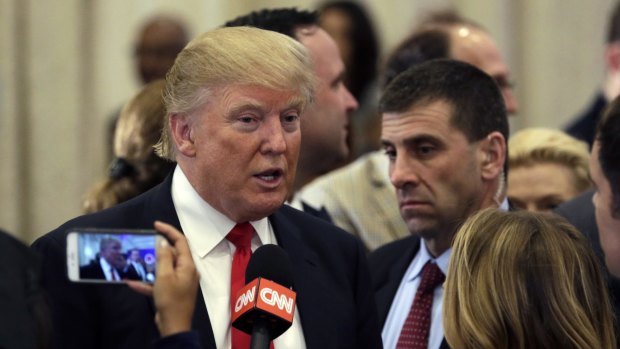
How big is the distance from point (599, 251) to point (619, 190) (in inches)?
10.7

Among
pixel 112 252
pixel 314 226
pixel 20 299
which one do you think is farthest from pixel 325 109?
pixel 20 299

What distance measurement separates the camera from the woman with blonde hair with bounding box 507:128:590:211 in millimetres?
4664

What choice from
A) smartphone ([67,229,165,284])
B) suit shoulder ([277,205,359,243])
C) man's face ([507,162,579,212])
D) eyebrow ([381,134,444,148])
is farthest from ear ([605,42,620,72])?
smartphone ([67,229,165,284])

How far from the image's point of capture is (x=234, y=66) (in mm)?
2934

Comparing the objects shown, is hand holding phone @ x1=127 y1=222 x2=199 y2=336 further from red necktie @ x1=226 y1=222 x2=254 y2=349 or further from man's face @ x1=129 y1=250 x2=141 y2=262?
red necktie @ x1=226 y1=222 x2=254 y2=349

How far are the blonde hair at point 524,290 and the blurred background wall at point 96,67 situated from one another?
4.17m

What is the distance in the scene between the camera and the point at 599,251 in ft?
12.1

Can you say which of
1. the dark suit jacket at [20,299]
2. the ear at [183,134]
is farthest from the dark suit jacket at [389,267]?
the dark suit jacket at [20,299]

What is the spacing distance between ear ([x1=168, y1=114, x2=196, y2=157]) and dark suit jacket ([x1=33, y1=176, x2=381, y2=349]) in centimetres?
11

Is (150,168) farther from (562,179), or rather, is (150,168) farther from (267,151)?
(562,179)

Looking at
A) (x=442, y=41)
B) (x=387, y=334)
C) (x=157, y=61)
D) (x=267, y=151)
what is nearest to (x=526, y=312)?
(x=267, y=151)

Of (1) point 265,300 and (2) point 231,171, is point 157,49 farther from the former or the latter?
(1) point 265,300

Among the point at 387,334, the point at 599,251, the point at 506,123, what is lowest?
the point at 387,334

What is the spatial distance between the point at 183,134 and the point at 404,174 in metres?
0.96
